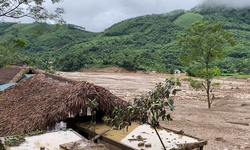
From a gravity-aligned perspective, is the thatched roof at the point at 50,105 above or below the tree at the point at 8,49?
below

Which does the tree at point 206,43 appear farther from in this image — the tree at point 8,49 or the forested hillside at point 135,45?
the forested hillside at point 135,45

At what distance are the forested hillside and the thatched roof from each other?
32.0 metres

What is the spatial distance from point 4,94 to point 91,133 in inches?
243

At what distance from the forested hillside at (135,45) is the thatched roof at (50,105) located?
3199 cm

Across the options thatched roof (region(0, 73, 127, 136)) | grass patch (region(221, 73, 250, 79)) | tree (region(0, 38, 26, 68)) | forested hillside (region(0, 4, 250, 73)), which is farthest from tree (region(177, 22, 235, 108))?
forested hillside (region(0, 4, 250, 73))

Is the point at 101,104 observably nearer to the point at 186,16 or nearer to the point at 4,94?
the point at 4,94

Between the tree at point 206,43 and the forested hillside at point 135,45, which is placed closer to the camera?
the tree at point 206,43

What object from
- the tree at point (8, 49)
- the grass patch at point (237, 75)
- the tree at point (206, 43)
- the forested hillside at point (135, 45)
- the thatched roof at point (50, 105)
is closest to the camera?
the tree at point (8, 49)

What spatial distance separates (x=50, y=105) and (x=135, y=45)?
67459 millimetres

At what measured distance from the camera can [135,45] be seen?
73.4 m

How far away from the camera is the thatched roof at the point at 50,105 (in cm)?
636

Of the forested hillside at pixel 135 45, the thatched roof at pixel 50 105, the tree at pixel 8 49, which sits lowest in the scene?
the thatched roof at pixel 50 105

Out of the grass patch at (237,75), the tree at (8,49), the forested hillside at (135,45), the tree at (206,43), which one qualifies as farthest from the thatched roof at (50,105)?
the grass patch at (237,75)

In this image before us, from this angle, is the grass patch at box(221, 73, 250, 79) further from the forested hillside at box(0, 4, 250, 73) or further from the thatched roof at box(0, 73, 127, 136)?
the thatched roof at box(0, 73, 127, 136)
